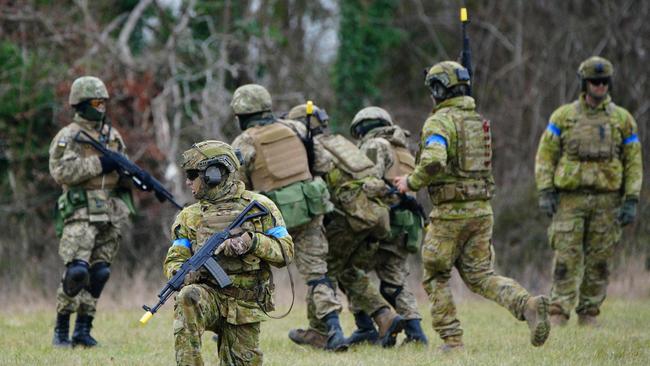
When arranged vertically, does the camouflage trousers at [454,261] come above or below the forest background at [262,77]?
below

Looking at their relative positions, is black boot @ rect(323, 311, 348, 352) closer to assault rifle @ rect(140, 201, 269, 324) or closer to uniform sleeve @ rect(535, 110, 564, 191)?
uniform sleeve @ rect(535, 110, 564, 191)

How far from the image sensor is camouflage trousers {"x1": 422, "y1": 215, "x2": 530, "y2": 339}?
346 inches

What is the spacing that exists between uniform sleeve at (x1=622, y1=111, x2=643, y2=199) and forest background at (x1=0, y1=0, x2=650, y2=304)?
4473 millimetres

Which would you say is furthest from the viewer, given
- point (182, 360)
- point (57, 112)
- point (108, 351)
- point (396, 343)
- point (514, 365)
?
point (57, 112)

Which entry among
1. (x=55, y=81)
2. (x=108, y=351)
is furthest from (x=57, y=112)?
(x=108, y=351)

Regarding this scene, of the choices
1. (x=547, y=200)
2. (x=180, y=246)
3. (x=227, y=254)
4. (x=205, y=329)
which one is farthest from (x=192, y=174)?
(x=547, y=200)

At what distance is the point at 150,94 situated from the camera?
709 inches

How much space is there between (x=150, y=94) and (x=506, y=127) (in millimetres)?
7992

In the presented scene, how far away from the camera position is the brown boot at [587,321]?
35.9 feet

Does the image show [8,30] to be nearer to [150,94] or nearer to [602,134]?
[150,94]

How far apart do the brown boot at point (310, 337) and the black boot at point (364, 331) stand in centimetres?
33

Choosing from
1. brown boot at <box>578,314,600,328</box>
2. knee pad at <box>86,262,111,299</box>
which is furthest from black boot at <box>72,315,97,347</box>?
brown boot at <box>578,314,600,328</box>

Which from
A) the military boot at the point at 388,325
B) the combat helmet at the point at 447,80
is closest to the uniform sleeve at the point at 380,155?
the combat helmet at the point at 447,80

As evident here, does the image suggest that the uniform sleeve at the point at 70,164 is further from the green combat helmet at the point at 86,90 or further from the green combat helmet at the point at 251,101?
the green combat helmet at the point at 251,101
